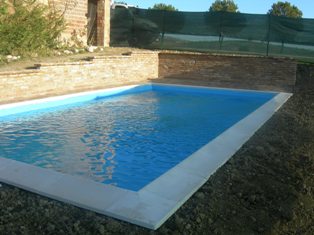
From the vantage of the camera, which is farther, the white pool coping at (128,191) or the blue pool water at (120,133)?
the blue pool water at (120,133)

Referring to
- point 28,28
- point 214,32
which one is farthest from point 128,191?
point 214,32

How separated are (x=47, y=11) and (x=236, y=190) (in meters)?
11.9

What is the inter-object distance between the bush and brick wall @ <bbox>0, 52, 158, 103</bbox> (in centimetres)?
194

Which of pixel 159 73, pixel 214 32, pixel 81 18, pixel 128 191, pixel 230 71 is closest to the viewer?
pixel 128 191

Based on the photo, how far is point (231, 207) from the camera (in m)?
4.37

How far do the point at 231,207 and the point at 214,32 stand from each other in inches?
542

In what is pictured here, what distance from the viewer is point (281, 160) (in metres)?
6.12

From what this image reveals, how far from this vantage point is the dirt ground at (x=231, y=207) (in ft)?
12.5

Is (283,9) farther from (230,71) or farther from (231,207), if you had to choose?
(231,207)

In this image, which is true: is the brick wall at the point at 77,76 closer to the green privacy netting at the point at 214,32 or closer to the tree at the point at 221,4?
the green privacy netting at the point at 214,32

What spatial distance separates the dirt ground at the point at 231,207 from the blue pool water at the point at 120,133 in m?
1.12

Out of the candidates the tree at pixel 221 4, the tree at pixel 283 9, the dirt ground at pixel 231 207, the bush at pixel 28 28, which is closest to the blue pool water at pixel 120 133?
the dirt ground at pixel 231 207

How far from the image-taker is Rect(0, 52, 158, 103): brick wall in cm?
1007

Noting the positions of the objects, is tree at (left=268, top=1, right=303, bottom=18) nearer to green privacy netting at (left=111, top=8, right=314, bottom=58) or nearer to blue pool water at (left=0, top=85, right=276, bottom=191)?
green privacy netting at (left=111, top=8, right=314, bottom=58)
